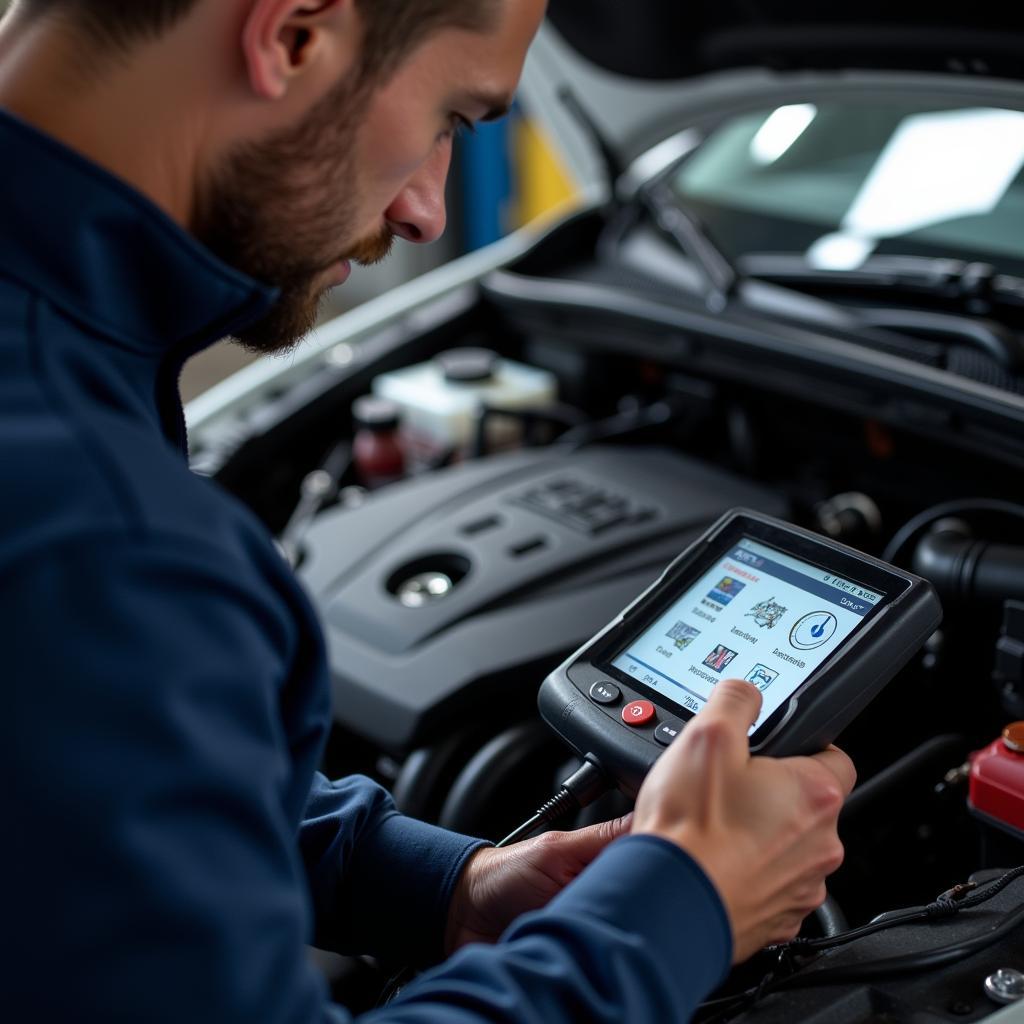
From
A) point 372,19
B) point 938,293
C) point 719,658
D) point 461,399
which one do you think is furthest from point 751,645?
point 461,399

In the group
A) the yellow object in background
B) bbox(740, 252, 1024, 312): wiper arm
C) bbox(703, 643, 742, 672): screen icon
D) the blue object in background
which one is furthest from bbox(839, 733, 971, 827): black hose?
the blue object in background

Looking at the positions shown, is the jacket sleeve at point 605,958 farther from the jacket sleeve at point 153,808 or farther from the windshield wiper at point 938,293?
the windshield wiper at point 938,293

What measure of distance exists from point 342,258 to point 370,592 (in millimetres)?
574

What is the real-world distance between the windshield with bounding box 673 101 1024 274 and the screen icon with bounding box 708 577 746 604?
622mm

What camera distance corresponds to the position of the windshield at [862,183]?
4.69 ft

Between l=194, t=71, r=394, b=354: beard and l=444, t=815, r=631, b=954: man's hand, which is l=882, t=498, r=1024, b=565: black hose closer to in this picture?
l=444, t=815, r=631, b=954: man's hand

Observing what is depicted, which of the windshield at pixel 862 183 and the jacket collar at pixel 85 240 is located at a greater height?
the jacket collar at pixel 85 240

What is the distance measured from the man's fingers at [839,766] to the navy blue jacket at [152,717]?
0.15 m

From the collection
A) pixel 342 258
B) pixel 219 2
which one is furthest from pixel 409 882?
pixel 219 2

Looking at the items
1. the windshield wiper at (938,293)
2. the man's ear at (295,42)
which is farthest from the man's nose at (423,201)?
the windshield wiper at (938,293)

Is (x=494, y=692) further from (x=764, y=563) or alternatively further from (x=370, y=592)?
(x=764, y=563)

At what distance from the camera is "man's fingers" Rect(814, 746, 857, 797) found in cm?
76

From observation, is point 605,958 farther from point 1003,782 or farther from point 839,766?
point 1003,782

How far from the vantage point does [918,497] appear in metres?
1.33
